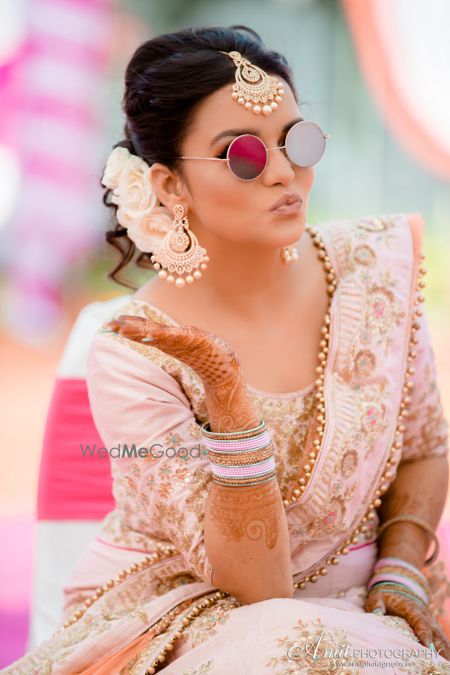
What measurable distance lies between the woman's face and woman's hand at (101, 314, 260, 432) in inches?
10.1

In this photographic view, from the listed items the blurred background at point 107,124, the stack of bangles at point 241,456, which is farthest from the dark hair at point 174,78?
the blurred background at point 107,124

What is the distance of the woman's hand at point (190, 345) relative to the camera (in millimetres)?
1230

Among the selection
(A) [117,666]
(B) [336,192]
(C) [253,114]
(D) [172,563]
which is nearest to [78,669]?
(A) [117,666]

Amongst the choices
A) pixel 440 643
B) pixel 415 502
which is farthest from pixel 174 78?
pixel 440 643

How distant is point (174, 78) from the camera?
154 cm

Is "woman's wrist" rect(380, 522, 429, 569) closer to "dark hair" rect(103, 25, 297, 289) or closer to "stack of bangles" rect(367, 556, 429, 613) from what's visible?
"stack of bangles" rect(367, 556, 429, 613)

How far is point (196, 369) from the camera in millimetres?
1343

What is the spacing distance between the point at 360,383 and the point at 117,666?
0.64 metres

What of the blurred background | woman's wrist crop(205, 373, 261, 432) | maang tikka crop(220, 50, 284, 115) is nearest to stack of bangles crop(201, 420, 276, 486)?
woman's wrist crop(205, 373, 261, 432)

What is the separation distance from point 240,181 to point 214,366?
341 millimetres

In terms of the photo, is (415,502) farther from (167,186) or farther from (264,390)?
(167,186)

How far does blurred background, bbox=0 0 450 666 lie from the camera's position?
6.05 metres

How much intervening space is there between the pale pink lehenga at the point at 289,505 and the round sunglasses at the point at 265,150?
285 mm

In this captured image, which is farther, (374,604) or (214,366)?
(374,604)
